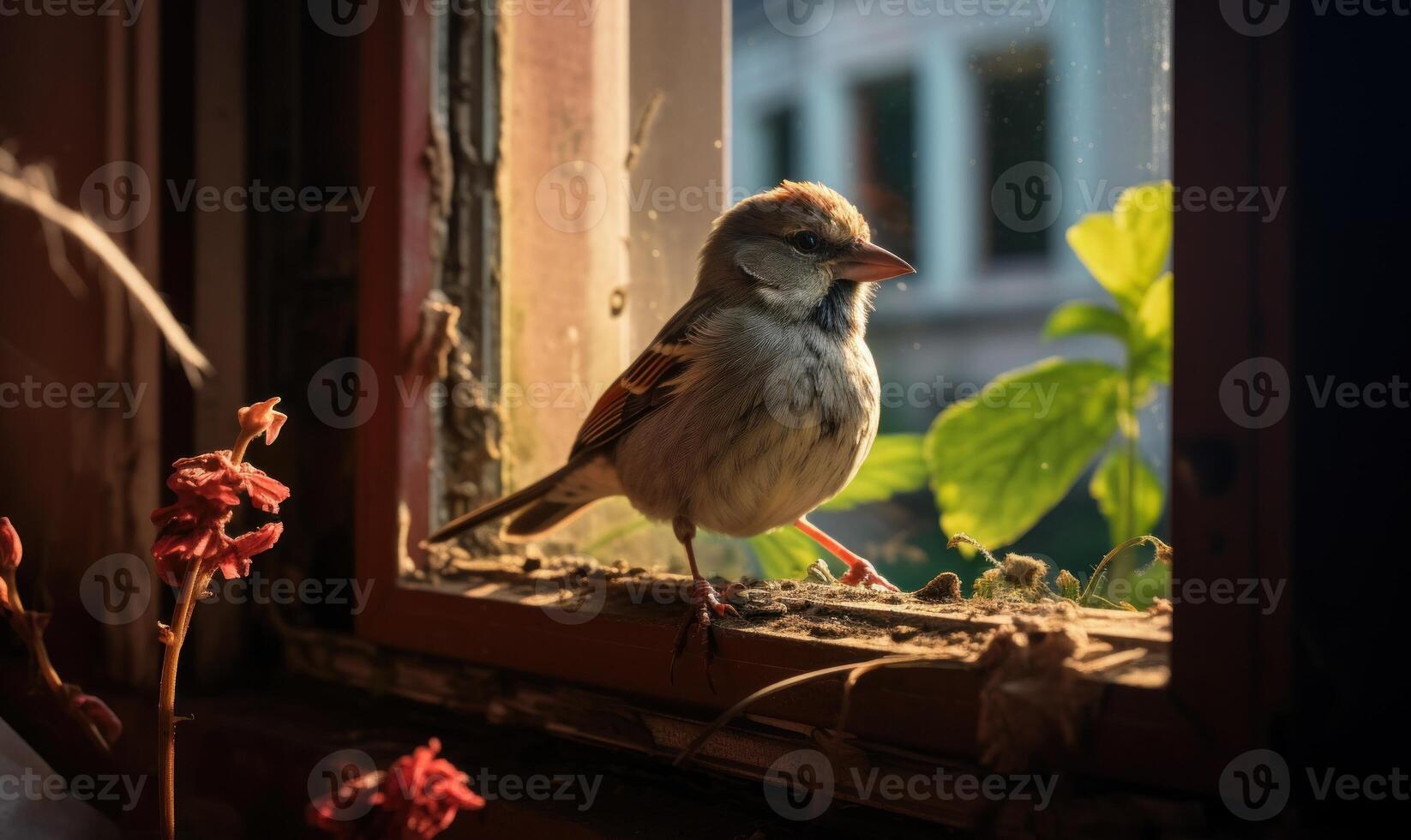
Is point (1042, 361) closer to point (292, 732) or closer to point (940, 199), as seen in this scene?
point (940, 199)

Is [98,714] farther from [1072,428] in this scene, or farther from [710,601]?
[1072,428]

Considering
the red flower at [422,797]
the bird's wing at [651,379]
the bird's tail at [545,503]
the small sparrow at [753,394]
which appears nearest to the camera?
the red flower at [422,797]

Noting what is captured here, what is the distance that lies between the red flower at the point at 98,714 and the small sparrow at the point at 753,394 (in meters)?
0.64

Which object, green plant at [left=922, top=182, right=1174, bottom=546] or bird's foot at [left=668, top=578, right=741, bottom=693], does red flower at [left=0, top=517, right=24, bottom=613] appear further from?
green plant at [left=922, top=182, right=1174, bottom=546]

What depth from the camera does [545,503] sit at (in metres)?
1.82

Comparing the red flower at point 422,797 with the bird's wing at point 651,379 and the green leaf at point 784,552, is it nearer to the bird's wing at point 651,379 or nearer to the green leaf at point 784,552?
the bird's wing at point 651,379

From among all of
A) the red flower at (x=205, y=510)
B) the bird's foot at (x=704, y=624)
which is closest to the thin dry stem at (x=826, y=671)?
the bird's foot at (x=704, y=624)

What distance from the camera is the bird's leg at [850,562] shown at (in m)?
1.68

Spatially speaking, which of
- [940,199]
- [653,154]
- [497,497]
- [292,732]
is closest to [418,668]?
[292,732]

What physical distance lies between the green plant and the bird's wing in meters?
0.46

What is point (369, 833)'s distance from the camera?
2.76 ft

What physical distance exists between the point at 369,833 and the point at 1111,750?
2.23ft

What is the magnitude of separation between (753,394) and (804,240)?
342 mm

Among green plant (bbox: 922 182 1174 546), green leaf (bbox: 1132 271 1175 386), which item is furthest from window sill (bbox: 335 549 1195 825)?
green leaf (bbox: 1132 271 1175 386)
